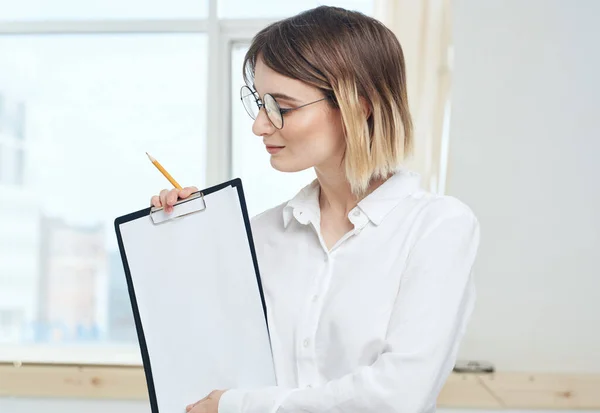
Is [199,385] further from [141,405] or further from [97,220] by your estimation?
[97,220]

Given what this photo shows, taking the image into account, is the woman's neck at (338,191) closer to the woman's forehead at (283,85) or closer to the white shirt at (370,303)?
the white shirt at (370,303)

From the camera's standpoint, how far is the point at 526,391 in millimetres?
2516

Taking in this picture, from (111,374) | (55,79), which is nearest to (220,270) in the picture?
(111,374)

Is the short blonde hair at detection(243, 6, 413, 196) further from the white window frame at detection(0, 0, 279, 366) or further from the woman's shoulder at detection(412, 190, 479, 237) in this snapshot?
the white window frame at detection(0, 0, 279, 366)

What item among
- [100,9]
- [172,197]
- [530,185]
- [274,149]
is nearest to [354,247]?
[274,149]

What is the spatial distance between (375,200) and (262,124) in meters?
0.25

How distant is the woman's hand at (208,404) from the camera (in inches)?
47.4

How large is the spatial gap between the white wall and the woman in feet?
4.19

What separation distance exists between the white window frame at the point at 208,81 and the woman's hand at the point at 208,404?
4.94ft

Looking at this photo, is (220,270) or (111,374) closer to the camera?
(220,270)

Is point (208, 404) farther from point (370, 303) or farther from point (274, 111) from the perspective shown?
point (274, 111)

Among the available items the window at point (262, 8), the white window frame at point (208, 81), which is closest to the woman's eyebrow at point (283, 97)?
the white window frame at point (208, 81)

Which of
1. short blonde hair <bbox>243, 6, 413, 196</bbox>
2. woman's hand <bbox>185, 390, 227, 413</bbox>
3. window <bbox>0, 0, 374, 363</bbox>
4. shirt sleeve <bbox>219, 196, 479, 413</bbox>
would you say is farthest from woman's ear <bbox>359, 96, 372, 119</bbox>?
window <bbox>0, 0, 374, 363</bbox>

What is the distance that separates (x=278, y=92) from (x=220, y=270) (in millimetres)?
322
